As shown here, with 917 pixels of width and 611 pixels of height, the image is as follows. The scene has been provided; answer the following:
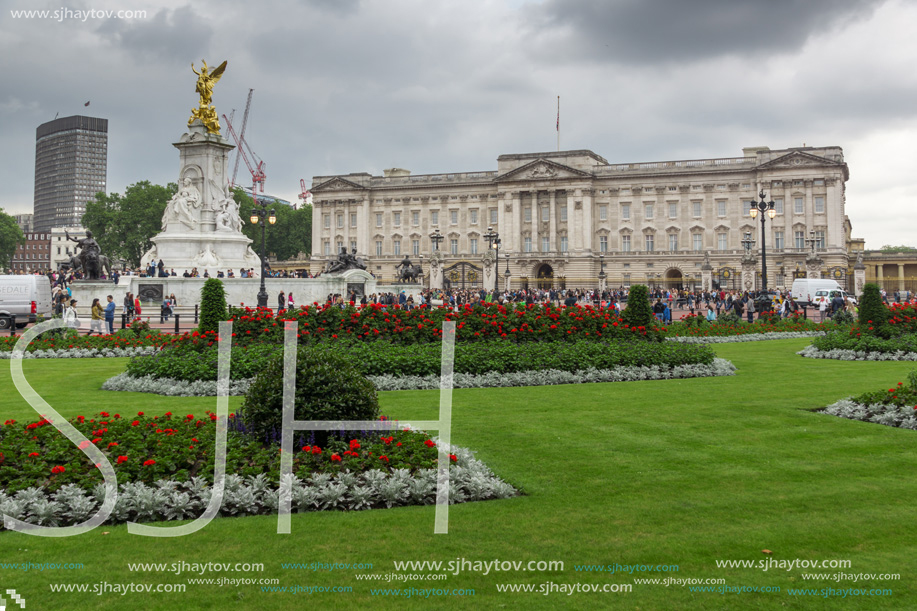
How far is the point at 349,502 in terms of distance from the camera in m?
6.22

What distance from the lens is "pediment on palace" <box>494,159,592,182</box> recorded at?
84562 mm

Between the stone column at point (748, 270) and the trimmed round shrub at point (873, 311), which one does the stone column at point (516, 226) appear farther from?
the trimmed round shrub at point (873, 311)

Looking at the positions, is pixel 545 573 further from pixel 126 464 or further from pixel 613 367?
pixel 613 367

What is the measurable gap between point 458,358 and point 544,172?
74.5m

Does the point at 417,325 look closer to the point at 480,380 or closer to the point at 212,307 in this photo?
the point at 480,380

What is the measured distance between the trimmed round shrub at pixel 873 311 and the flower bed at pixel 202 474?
15200 millimetres

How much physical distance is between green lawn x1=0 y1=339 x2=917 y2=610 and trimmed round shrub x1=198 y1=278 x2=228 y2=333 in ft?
17.4

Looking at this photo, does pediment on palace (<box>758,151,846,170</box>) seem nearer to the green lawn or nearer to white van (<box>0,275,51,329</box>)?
white van (<box>0,275,51,329</box>)

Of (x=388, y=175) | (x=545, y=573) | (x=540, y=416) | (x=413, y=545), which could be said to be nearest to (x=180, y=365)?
(x=540, y=416)

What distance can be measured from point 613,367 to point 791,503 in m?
7.73

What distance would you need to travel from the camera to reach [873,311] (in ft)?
61.3

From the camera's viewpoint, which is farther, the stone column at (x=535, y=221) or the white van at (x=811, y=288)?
the stone column at (x=535, y=221)

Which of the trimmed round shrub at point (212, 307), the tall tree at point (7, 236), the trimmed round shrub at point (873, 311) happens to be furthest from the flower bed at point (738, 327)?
the tall tree at point (7, 236)

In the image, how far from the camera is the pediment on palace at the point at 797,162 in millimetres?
76562
